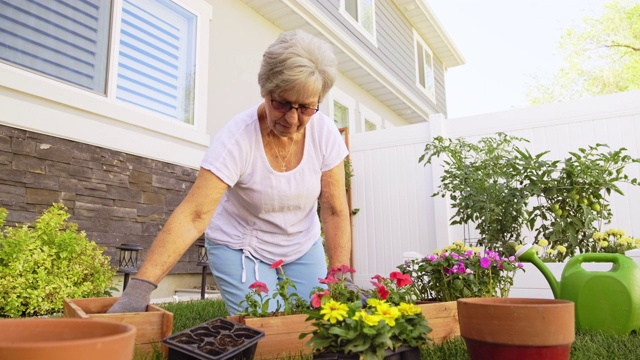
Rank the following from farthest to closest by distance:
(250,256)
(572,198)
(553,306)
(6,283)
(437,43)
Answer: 1. (437,43)
2. (572,198)
3. (6,283)
4. (250,256)
5. (553,306)

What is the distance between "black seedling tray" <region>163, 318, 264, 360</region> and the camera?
111 cm

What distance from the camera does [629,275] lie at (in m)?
1.90

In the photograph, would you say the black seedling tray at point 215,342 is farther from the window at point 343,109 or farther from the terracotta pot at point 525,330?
the window at point 343,109

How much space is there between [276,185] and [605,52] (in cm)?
1912

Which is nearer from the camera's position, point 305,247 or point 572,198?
point 305,247

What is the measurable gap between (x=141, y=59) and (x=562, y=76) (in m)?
18.2

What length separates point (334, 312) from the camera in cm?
109

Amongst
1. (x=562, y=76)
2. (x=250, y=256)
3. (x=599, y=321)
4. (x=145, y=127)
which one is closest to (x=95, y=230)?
(x=145, y=127)

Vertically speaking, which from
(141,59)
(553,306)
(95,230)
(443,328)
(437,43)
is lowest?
(443,328)

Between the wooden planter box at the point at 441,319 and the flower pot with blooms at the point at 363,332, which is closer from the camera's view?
the flower pot with blooms at the point at 363,332

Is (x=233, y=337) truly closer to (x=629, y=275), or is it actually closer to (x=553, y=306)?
(x=553, y=306)

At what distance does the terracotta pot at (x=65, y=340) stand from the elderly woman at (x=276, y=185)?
2.70 feet

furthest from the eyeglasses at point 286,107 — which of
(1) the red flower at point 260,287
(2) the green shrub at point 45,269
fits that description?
(2) the green shrub at point 45,269

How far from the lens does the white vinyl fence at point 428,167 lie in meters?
4.88
